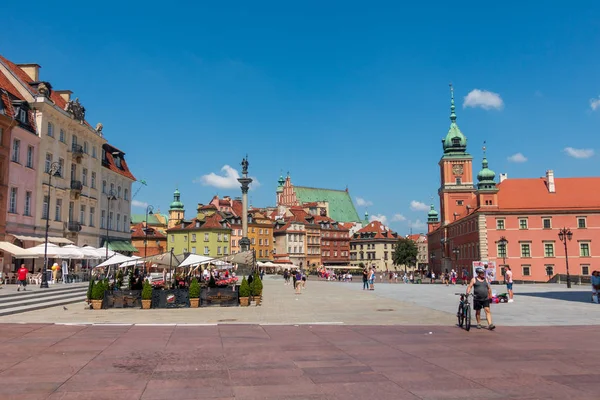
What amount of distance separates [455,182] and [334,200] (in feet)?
234

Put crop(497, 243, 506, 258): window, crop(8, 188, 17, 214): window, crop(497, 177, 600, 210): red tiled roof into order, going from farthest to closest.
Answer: crop(497, 177, 600, 210): red tiled roof → crop(497, 243, 506, 258): window → crop(8, 188, 17, 214): window

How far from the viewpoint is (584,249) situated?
6919cm

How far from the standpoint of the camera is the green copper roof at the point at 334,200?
6368 inches

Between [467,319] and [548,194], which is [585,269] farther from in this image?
[467,319]

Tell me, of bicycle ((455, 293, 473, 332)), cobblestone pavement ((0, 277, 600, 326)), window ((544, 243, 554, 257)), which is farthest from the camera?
window ((544, 243, 554, 257))

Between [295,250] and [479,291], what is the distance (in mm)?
109158

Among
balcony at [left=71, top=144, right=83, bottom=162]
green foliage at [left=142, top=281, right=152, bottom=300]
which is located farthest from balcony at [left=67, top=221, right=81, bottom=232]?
green foliage at [left=142, top=281, right=152, bottom=300]

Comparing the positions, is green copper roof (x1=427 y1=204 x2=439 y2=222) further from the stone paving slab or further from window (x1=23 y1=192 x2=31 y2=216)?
the stone paving slab

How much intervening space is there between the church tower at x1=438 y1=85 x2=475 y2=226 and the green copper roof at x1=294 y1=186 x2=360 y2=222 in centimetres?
6350

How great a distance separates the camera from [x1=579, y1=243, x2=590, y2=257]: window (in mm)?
69062

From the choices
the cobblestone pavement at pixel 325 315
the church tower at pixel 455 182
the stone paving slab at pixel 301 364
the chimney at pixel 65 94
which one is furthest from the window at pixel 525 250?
the stone paving slab at pixel 301 364

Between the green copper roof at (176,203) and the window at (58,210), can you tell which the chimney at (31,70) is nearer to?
the window at (58,210)

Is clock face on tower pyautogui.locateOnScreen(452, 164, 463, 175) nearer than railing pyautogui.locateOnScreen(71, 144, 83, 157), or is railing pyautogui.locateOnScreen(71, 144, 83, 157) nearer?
railing pyautogui.locateOnScreen(71, 144, 83, 157)

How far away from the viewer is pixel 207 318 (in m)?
19.7
